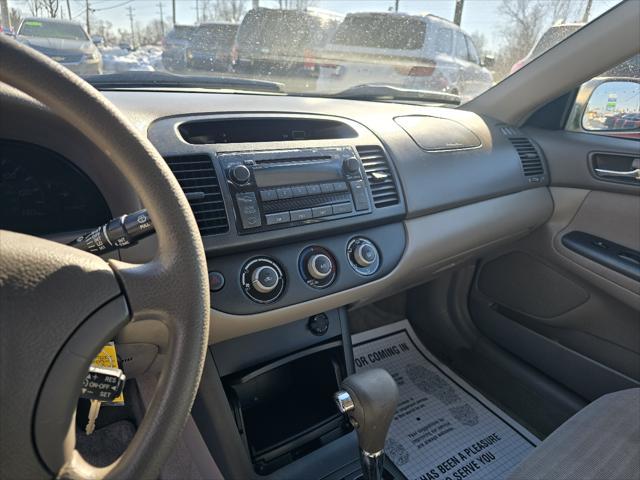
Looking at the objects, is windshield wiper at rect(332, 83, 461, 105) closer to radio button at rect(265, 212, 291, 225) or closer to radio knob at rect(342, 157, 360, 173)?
radio knob at rect(342, 157, 360, 173)

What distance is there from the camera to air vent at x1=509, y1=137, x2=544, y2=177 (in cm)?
186

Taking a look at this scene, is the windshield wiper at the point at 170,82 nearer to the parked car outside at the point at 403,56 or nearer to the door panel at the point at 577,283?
the parked car outside at the point at 403,56

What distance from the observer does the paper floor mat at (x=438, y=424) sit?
67.8 inches

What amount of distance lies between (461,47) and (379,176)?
43.9 inches

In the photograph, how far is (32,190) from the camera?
1002 millimetres

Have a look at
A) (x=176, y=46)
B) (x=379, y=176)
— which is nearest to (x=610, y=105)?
(x=379, y=176)

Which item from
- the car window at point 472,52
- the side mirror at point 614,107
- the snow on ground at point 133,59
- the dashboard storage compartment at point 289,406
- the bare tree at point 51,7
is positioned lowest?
the dashboard storage compartment at point 289,406

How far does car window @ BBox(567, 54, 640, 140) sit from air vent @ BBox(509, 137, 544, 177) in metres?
0.22

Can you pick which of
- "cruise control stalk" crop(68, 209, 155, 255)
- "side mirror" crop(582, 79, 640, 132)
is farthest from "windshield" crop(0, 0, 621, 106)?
"cruise control stalk" crop(68, 209, 155, 255)

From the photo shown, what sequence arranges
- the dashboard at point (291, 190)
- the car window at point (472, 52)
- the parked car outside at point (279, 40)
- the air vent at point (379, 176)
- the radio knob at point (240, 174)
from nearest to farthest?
the dashboard at point (291, 190), the radio knob at point (240, 174), the air vent at point (379, 176), the parked car outside at point (279, 40), the car window at point (472, 52)

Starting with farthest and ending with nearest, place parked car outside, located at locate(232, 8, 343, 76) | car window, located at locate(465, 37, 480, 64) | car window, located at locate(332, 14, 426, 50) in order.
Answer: car window, located at locate(465, 37, 480, 64) < car window, located at locate(332, 14, 426, 50) < parked car outside, located at locate(232, 8, 343, 76)

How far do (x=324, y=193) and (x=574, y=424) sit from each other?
0.83 m

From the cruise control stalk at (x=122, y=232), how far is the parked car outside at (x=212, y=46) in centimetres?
93

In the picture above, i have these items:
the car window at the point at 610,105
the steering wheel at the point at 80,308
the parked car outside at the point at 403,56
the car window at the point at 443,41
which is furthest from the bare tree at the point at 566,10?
the steering wheel at the point at 80,308
